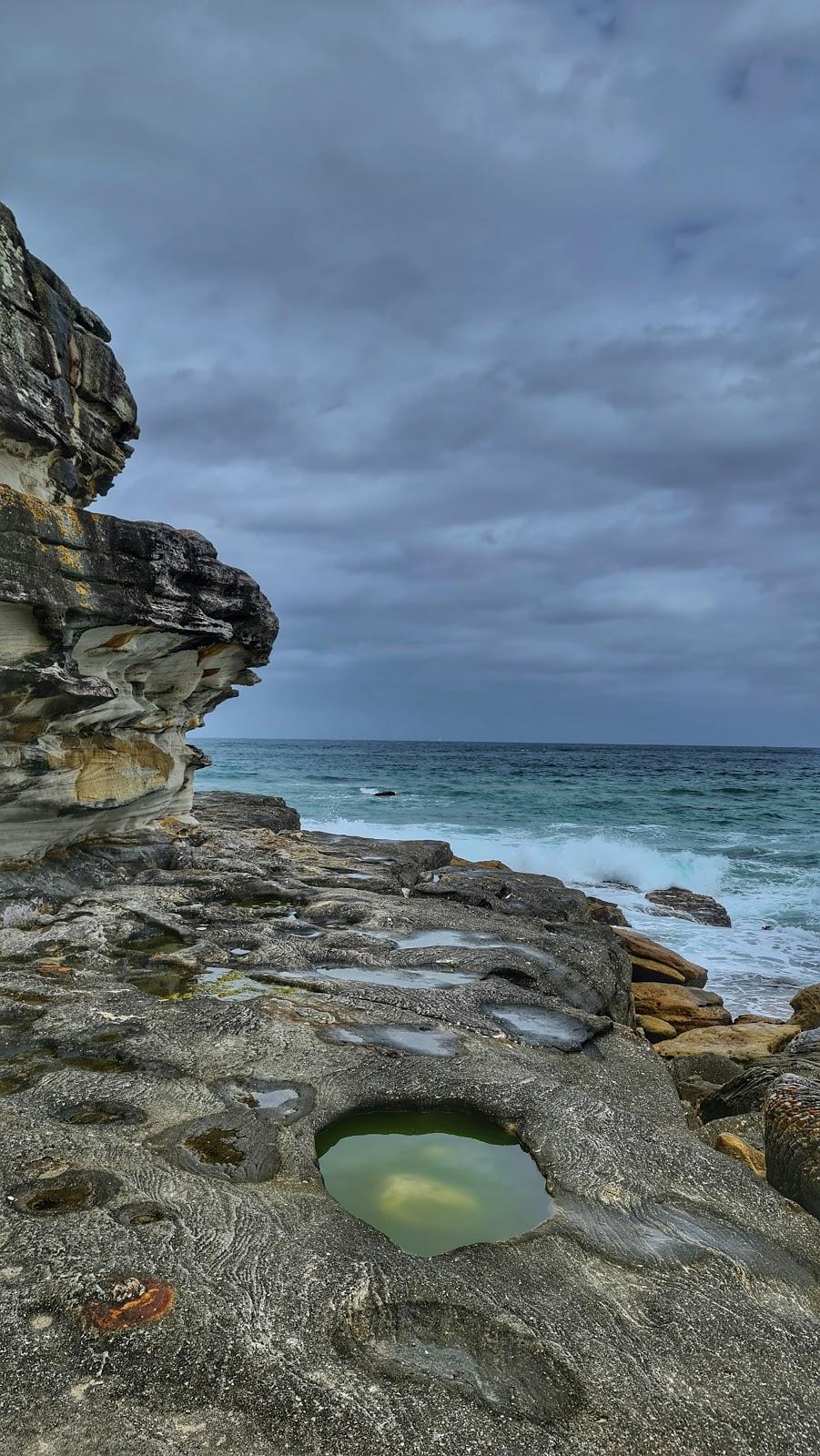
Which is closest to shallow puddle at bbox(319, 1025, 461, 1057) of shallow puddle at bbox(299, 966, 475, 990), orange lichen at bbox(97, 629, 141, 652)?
shallow puddle at bbox(299, 966, 475, 990)

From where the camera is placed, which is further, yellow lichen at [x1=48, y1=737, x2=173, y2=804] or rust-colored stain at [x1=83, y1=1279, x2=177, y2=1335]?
yellow lichen at [x1=48, y1=737, x2=173, y2=804]

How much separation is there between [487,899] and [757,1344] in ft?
36.8

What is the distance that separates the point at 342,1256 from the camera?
4.04 m

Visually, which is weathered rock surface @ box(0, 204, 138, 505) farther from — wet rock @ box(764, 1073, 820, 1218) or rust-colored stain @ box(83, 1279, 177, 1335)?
wet rock @ box(764, 1073, 820, 1218)

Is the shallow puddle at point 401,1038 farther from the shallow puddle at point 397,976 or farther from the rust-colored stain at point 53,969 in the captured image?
the rust-colored stain at point 53,969

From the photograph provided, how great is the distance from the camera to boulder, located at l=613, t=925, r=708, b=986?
1608 centimetres

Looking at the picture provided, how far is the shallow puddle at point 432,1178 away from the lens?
4.66 meters

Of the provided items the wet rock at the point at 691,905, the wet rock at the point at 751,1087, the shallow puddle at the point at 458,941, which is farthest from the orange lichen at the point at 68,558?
the wet rock at the point at 691,905

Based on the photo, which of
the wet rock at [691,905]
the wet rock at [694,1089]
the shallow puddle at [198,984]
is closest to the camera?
the shallow puddle at [198,984]

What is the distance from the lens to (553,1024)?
8258mm

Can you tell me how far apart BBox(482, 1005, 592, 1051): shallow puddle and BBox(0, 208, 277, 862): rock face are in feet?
25.6

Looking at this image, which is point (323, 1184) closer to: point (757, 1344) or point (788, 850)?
point (757, 1344)

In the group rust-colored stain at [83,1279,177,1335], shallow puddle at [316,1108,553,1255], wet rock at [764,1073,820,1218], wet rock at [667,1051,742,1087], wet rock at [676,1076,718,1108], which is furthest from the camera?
wet rock at [667,1051,742,1087]

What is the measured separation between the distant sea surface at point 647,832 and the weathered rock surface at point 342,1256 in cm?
1131
